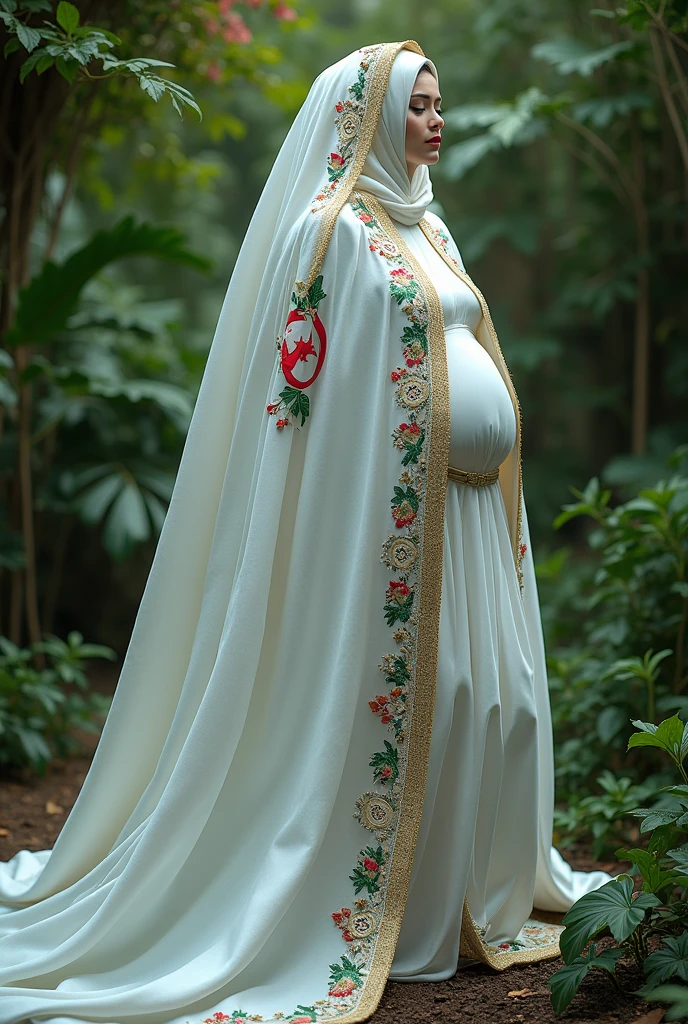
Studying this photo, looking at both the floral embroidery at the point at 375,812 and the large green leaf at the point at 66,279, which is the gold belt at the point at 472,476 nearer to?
the floral embroidery at the point at 375,812

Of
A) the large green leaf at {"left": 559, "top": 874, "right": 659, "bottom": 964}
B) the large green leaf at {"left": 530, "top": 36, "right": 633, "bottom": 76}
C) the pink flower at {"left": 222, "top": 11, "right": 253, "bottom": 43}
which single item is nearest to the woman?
the large green leaf at {"left": 559, "top": 874, "right": 659, "bottom": 964}

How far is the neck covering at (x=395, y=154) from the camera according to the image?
2.43m

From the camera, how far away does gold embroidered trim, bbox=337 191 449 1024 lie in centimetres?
227

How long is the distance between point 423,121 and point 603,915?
1767 millimetres

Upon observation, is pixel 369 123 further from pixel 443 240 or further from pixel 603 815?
pixel 603 815

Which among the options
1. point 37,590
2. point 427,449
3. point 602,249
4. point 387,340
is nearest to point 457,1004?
point 427,449

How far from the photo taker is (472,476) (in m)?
2.46

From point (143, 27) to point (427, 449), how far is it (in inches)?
109

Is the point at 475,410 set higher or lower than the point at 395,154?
lower

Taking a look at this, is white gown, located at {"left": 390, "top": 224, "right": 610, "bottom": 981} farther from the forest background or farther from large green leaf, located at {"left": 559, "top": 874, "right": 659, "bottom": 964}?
the forest background

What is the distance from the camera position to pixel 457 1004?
225 centimetres

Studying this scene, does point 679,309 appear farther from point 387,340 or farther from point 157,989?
point 157,989

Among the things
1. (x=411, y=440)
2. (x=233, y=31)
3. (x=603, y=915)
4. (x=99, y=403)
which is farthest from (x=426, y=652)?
(x=233, y=31)

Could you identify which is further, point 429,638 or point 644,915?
point 429,638
